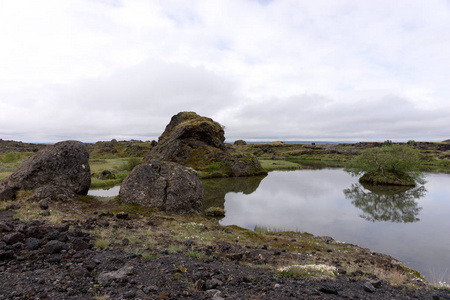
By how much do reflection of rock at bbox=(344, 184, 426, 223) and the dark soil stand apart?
22.6 metres

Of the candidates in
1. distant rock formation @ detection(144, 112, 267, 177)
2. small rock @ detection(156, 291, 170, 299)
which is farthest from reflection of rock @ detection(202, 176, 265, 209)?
small rock @ detection(156, 291, 170, 299)

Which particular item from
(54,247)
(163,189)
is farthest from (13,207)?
(163,189)

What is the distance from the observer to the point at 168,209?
918 inches

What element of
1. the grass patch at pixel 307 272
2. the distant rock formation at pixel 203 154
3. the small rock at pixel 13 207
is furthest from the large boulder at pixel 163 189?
the distant rock formation at pixel 203 154

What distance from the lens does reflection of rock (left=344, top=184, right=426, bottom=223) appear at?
96.7 ft

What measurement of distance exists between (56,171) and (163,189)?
33.7 feet

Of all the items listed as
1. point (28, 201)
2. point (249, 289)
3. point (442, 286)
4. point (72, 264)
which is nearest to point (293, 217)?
point (442, 286)

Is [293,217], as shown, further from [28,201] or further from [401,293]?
[28,201]

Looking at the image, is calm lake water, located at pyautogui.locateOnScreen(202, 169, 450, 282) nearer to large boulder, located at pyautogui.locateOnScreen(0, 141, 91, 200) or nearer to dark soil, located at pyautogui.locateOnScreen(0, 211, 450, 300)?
dark soil, located at pyautogui.locateOnScreen(0, 211, 450, 300)

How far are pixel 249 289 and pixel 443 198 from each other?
4899cm

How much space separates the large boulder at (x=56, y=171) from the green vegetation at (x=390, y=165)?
58.3 meters

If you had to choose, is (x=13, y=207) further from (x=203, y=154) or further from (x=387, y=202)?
(x=203, y=154)

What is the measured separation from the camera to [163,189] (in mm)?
24109

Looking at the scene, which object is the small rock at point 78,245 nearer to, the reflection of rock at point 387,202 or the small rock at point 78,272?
the small rock at point 78,272
